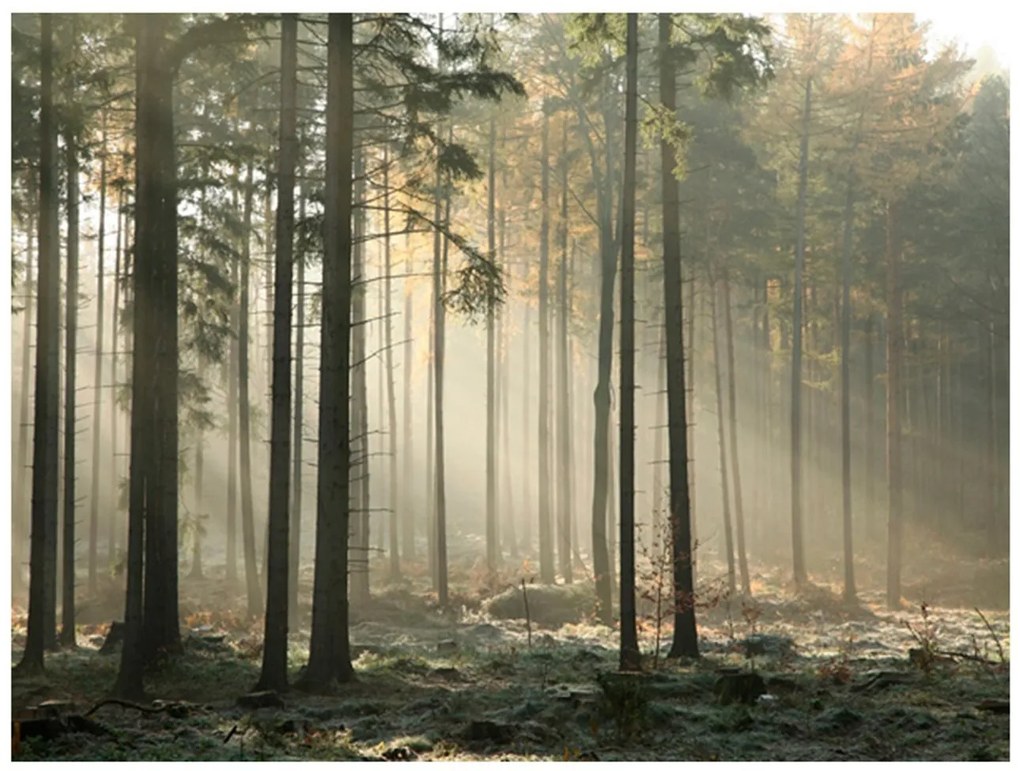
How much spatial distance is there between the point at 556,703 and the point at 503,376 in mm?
33257

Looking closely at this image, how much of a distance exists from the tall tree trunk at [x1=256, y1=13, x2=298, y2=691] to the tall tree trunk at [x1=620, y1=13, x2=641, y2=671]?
4.16m

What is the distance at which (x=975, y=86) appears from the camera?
109ft

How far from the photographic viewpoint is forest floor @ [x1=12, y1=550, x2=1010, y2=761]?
9.24 metres

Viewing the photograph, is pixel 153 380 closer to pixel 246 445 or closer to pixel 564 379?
pixel 246 445

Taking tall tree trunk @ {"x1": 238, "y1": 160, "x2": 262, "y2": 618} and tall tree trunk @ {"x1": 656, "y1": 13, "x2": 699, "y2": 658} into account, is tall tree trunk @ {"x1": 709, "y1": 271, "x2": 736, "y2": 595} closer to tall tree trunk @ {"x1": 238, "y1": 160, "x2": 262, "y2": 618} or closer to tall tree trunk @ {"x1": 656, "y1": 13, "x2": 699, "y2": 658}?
tall tree trunk @ {"x1": 656, "y1": 13, "x2": 699, "y2": 658}

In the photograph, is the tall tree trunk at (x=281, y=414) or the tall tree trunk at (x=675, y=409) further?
the tall tree trunk at (x=675, y=409)

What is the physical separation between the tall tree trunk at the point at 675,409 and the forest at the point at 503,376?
0.07 metres

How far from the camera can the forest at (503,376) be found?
37.6ft

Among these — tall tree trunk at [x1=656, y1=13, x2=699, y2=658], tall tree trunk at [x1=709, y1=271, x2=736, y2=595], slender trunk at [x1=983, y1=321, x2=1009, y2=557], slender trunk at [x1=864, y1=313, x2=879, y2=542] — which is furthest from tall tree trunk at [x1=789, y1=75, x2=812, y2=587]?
tall tree trunk at [x1=656, y1=13, x2=699, y2=658]

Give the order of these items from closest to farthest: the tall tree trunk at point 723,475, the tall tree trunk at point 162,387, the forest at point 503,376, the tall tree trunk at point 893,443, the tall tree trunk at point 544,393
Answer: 1. the forest at point 503,376
2. the tall tree trunk at point 162,387
3. the tall tree trunk at point 893,443
4. the tall tree trunk at point 723,475
5. the tall tree trunk at point 544,393

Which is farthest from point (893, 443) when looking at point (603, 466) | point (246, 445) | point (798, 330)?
point (246, 445)

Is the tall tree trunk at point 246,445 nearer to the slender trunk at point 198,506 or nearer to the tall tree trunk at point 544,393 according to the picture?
the slender trunk at point 198,506

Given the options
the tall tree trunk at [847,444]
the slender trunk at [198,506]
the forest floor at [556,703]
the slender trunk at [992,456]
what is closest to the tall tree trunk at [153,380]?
the forest floor at [556,703]
